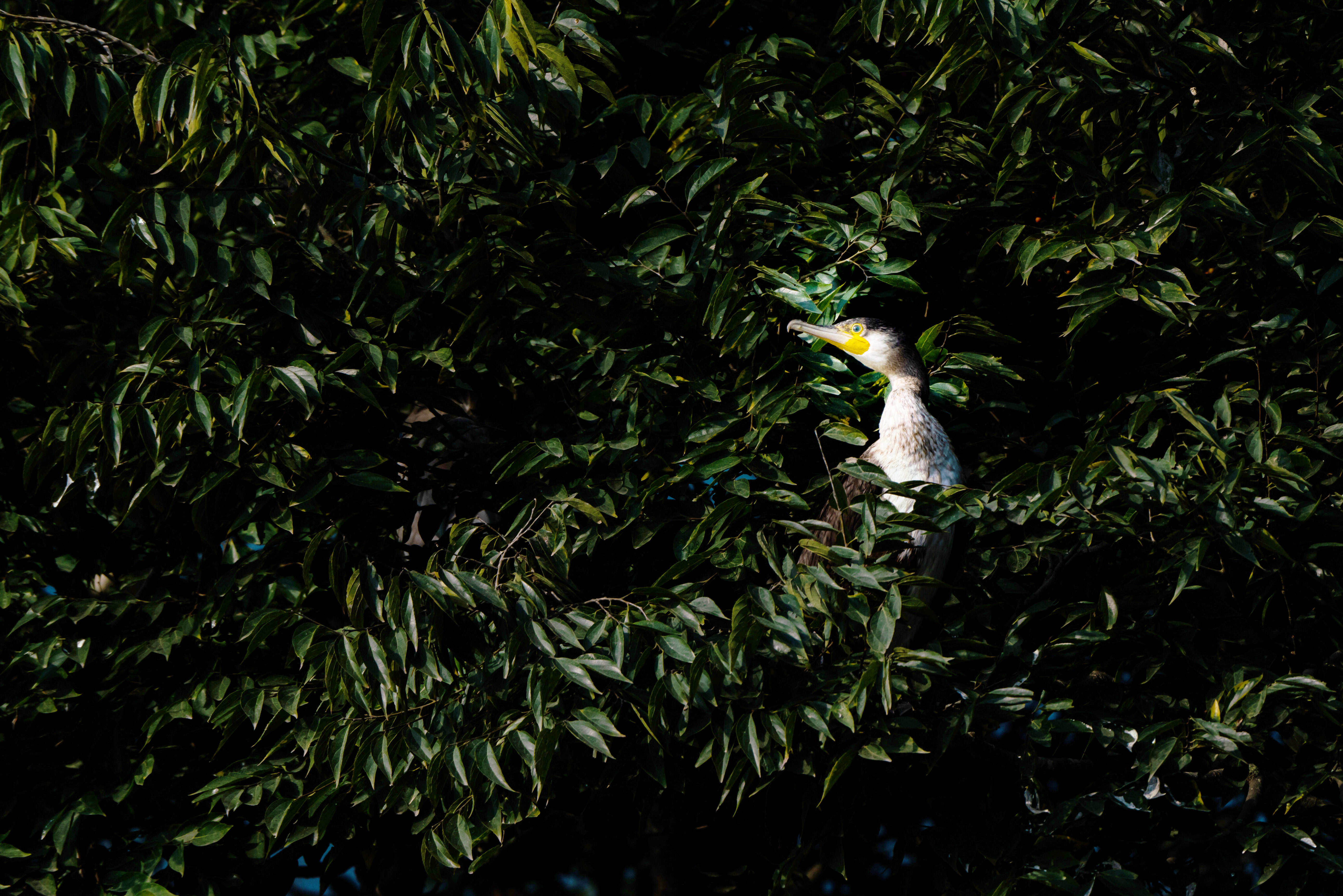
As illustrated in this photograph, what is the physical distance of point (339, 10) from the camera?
5.08 m

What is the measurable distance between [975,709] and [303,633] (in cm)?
215

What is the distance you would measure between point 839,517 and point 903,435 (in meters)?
0.80

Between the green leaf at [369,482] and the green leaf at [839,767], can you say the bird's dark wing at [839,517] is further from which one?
the green leaf at [369,482]

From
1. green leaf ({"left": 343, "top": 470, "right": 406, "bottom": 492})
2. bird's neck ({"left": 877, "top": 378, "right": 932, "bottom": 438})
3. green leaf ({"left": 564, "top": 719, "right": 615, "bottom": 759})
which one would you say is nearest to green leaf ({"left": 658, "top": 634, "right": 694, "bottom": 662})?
green leaf ({"left": 564, "top": 719, "right": 615, "bottom": 759})

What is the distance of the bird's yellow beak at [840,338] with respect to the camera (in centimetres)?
506

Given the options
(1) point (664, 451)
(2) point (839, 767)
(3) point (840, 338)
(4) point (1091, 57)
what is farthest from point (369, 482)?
(4) point (1091, 57)

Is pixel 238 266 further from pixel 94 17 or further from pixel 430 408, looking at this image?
pixel 94 17

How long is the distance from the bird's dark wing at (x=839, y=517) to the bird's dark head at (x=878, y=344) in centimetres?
45

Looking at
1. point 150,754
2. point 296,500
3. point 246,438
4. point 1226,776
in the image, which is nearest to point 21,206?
point 246,438

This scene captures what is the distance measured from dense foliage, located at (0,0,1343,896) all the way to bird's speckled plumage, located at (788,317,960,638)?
168 mm

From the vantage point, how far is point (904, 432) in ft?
16.0

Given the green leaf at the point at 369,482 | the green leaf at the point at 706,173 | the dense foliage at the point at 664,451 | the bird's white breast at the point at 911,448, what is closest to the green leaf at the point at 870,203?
the dense foliage at the point at 664,451

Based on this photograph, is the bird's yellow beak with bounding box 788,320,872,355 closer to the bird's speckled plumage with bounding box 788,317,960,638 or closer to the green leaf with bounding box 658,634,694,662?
the bird's speckled plumage with bounding box 788,317,960,638

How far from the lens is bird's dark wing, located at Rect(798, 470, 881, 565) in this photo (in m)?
4.26
